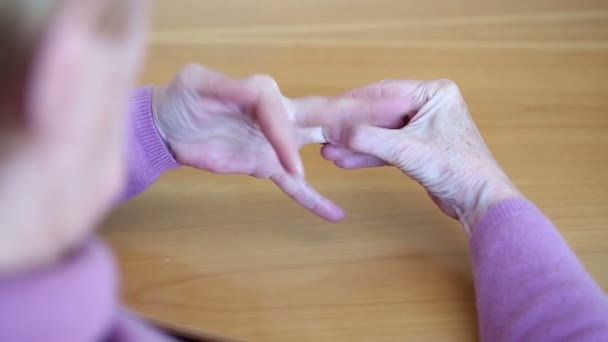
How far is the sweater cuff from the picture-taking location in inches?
28.4

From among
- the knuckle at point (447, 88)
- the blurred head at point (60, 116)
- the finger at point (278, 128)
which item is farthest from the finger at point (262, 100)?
the blurred head at point (60, 116)

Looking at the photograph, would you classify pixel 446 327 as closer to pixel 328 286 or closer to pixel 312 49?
pixel 328 286

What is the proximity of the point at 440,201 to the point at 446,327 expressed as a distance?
0.16m

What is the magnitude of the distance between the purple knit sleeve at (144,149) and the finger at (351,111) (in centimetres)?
16

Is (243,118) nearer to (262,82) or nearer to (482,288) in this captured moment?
(262,82)

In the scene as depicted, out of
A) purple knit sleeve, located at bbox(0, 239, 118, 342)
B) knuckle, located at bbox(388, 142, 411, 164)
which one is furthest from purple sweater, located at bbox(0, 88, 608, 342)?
knuckle, located at bbox(388, 142, 411, 164)

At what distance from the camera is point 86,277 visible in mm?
343

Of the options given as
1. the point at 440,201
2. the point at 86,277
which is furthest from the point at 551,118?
the point at 86,277

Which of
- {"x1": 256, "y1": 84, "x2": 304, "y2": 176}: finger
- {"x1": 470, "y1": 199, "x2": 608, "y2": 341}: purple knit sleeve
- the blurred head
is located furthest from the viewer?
{"x1": 256, "y1": 84, "x2": 304, "y2": 176}: finger

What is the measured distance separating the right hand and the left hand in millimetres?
24

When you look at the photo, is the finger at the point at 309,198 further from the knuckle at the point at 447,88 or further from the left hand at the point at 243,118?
the knuckle at the point at 447,88

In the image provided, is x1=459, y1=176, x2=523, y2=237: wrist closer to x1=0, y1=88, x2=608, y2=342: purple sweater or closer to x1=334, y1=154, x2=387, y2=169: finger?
x1=0, y1=88, x2=608, y2=342: purple sweater

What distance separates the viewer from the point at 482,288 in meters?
0.60

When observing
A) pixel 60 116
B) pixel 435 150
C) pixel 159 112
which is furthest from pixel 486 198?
pixel 60 116
